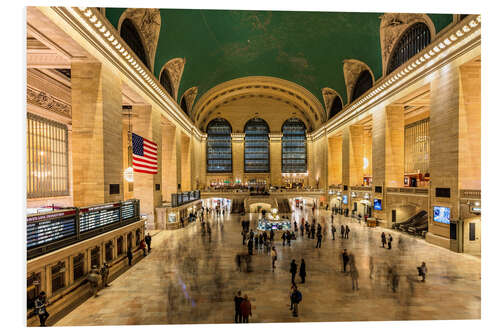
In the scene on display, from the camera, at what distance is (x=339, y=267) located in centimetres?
1039

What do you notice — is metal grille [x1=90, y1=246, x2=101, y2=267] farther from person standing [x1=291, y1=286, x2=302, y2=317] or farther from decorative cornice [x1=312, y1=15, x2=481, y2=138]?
decorative cornice [x1=312, y1=15, x2=481, y2=138]

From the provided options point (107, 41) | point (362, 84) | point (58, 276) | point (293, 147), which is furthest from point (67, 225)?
point (293, 147)

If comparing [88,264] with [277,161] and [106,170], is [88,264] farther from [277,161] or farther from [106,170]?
[277,161]

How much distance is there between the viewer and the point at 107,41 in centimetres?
1136

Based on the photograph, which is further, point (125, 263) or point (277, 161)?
point (277, 161)

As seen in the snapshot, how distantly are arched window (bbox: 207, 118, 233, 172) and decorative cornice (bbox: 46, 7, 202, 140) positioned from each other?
26.0m

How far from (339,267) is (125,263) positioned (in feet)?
31.1

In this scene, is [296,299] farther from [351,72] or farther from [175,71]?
[351,72]

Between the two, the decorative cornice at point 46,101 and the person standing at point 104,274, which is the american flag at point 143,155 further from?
the decorative cornice at point 46,101

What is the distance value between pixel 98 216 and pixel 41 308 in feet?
12.6

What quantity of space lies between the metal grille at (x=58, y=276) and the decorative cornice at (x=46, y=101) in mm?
14652

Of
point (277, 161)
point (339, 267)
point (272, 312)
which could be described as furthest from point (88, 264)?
point (277, 161)

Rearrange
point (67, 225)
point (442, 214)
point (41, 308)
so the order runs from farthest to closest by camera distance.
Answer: point (442, 214) → point (67, 225) → point (41, 308)

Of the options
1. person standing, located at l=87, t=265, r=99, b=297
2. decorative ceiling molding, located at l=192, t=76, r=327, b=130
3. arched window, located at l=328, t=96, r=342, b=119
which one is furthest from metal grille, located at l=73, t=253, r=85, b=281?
arched window, located at l=328, t=96, r=342, b=119
